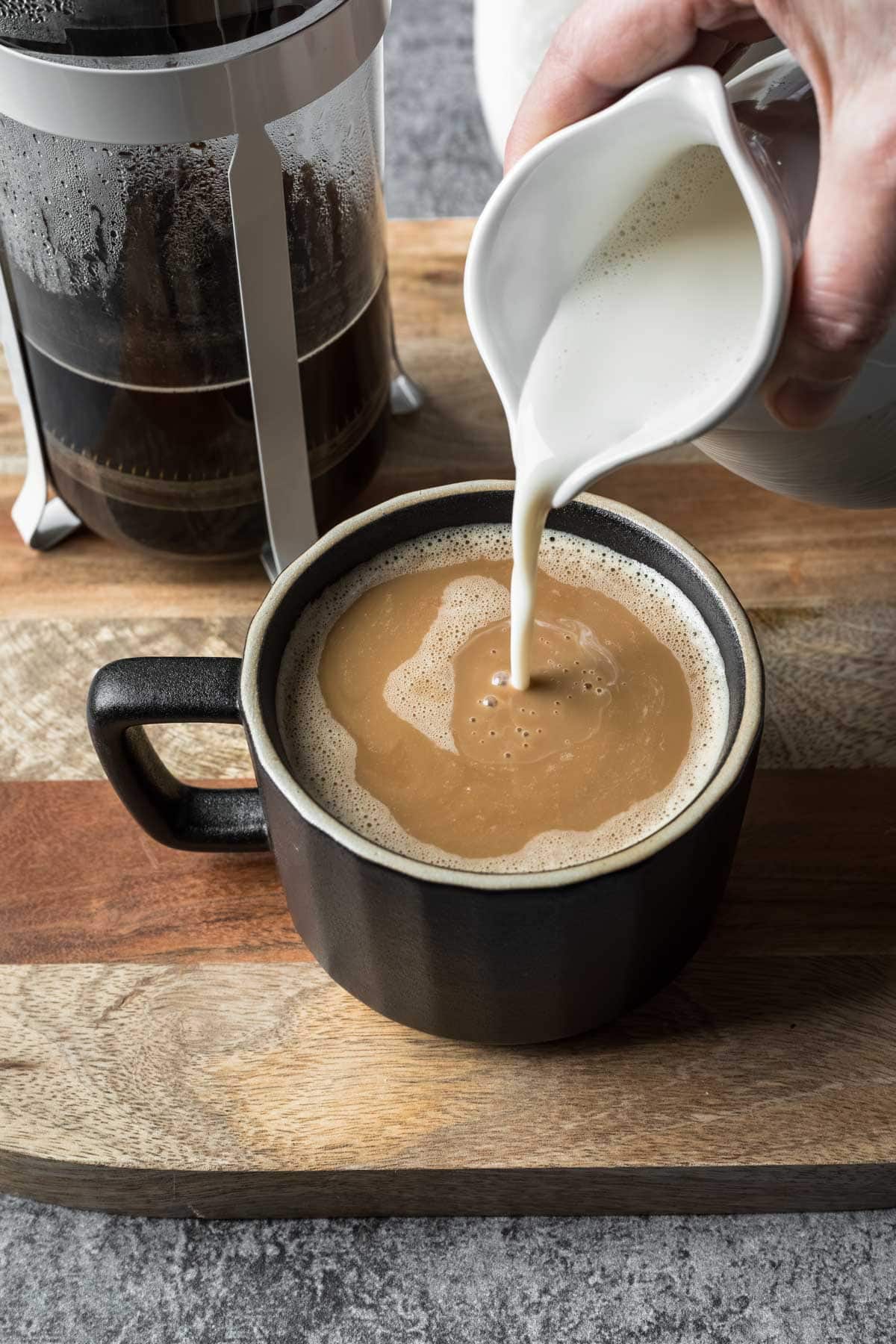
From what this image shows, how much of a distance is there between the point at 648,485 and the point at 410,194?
1.96ft

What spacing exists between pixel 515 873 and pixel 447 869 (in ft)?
0.12

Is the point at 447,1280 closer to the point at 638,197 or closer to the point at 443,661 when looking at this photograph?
the point at 443,661

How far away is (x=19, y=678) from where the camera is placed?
3.42 ft

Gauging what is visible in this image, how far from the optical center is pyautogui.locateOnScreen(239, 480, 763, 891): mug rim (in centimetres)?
70

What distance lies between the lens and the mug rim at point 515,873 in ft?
2.30

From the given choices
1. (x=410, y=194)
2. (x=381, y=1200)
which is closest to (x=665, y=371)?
(x=381, y=1200)

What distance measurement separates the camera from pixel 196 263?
0.94m

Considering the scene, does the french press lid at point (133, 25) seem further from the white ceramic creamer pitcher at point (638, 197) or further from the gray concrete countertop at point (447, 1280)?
the gray concrete countertop at point (447, 1280)

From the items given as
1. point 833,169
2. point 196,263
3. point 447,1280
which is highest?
point 833,169

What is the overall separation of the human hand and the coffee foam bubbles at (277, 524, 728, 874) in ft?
0.61

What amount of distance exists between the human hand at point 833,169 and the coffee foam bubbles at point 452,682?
0.61 feet

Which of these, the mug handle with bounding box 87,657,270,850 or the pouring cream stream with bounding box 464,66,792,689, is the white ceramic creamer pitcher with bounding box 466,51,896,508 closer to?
the pouring cream stream with bounding box 464,66,792,689

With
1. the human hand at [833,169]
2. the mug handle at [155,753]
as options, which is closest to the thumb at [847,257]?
the human hand at [833,169]

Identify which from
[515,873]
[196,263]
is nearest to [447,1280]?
[515,873]
